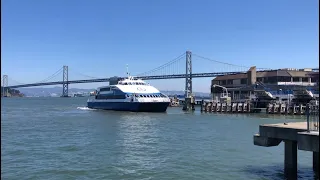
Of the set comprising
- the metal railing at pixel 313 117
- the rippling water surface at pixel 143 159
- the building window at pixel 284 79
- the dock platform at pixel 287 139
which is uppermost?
the building window at pixel 284 79

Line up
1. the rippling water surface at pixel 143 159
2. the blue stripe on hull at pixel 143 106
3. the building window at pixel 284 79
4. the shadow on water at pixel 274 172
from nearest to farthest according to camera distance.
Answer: the shadow on water at pixel 274 172 < the rippling water surface at pixel 143 159 < the blue stripe on hull at pixel 143 106 < the building window at pixel 284 79

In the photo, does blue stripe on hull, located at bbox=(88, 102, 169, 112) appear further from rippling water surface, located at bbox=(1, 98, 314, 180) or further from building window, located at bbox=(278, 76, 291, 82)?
building window, located at bbox=(278, 76, 291, 82)

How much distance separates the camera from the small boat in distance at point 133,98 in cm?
7075

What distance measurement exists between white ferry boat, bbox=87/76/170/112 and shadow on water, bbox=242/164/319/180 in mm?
52517

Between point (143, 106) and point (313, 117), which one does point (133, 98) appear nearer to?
point (143, 106)

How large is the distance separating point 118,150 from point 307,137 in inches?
563

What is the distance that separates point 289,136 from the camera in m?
14.1

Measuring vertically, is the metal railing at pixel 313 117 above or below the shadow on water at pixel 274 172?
above

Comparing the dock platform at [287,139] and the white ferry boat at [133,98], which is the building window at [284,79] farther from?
the dock platform at [287,139]

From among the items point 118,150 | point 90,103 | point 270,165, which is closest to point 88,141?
point 118,150

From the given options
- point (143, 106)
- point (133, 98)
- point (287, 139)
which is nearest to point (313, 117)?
point (287, 139)

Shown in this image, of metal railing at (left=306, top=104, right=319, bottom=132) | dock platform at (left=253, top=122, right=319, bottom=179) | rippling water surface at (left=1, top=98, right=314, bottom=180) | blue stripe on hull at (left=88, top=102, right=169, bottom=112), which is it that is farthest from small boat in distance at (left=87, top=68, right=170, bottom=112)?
metal railing at (left=306, top=104, right=319, bottom=132)

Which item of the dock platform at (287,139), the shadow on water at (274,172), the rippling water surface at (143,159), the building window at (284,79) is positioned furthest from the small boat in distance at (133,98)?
the dock platform at (287,139)

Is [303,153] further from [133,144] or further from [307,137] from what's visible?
[133,144]
